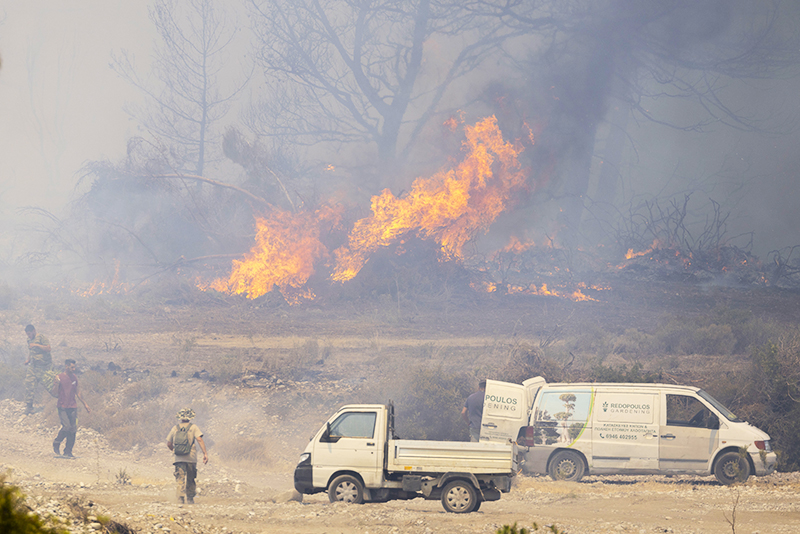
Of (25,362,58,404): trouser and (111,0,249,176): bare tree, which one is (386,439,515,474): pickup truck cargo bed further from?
(111,0,249,176): bare tree

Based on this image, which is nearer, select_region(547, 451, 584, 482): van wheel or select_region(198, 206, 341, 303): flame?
select_region(547, 451, 584, 482): van wheel

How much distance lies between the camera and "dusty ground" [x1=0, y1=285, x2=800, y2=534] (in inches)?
330

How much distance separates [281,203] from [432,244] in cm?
693

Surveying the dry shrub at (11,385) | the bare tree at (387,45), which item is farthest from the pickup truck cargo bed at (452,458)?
the bare tree at (387,45)

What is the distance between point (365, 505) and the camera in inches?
356

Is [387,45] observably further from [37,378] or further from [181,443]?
[181,443]

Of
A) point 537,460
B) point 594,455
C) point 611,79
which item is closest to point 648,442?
point 594,455

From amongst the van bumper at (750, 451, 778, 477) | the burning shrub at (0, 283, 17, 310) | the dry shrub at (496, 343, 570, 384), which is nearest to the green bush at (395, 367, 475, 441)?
the dry shrub at (496, 343, 570, 384)

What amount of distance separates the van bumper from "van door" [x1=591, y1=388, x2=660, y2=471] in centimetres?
151

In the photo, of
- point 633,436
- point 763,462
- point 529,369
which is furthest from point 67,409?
Result: point 763,462

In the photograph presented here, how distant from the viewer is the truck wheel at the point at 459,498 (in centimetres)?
881

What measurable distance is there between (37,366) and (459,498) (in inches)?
453

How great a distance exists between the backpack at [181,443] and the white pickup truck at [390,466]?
1790mm

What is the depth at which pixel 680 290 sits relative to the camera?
2659cm
